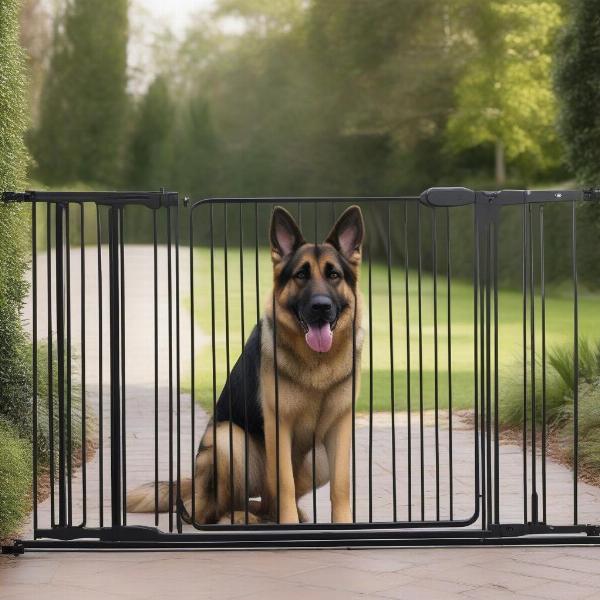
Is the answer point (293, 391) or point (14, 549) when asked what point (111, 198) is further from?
point (14, 549)

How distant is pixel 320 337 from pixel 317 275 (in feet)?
1.03

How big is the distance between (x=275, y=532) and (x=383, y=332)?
1289 centimetres

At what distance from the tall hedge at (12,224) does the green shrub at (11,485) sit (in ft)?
2.50

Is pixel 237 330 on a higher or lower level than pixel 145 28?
lower

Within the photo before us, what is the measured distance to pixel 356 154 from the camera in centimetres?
5166

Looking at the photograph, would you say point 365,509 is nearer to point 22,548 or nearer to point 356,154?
point 22,548

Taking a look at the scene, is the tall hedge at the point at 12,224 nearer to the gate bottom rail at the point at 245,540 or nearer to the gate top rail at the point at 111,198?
Answer: the gate top rail at the point at 111,198

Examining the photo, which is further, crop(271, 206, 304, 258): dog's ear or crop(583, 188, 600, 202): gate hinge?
crop(583, 188, 600, 202): gate hinge

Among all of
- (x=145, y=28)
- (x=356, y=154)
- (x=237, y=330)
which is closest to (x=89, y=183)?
(x=145, y=28)

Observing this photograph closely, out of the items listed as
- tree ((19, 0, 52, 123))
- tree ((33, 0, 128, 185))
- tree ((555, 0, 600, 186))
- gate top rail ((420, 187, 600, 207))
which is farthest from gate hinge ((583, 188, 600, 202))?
tree ((33, 0, 128, 185))

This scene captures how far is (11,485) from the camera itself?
5598mm

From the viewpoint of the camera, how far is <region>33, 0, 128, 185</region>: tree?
6034cm

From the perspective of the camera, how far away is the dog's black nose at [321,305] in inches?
221

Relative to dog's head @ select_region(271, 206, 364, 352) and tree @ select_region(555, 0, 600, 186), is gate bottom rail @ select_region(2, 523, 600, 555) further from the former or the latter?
tree @ select_region(555, 0, 600, 186)
